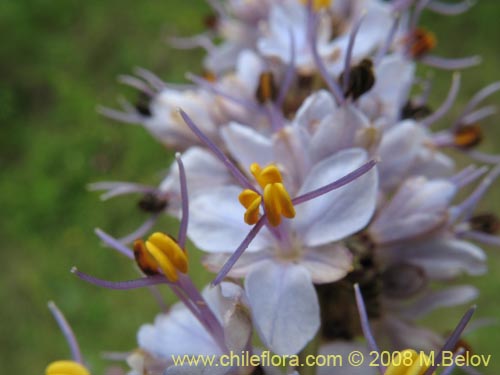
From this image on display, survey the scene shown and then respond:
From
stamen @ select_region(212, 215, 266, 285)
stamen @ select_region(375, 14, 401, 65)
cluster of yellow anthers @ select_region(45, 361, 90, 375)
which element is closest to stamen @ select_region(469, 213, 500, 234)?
stamen @ select_region(375, 14, 401, 65)

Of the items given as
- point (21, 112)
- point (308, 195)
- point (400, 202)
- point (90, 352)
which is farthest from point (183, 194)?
point (21, 112)

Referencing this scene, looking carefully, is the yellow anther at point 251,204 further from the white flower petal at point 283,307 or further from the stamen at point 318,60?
the stamen at point 318,60

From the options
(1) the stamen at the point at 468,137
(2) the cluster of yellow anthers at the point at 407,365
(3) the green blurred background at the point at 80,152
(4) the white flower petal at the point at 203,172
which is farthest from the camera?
(3) the green blurred background at the point at 80,152

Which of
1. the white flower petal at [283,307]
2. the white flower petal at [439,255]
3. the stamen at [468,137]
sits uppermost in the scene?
the white flower petal at [283,307]

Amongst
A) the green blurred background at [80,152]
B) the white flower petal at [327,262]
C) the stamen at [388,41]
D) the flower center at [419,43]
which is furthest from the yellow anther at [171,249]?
the green blurred background at [80,152]

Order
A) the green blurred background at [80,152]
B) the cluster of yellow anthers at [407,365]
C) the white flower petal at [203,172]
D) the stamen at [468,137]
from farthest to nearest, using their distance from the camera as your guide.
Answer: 1. the green blurred background at [80,152]
2. the stamen at [468,137]
3. the white flower petal at [203,172]
4. the cluster of yellow anthers at [407,365]

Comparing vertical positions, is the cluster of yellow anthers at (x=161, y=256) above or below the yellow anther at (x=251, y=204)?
below

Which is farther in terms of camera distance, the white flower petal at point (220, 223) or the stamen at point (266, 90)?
the stamen at point (266, 90)

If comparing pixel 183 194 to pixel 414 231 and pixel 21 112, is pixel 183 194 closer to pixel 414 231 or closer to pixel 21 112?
pixel 414 231
